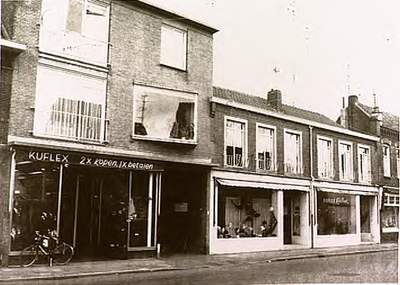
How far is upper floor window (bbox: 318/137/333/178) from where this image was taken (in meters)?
17.9

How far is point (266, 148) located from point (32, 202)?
28.5 feet

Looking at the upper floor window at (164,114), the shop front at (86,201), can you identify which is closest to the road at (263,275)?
the shop front at (86,201)

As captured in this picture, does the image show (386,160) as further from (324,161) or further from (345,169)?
(324,161)

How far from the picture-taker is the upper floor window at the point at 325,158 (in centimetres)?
1786

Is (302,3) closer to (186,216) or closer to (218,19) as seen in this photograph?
(218,19)

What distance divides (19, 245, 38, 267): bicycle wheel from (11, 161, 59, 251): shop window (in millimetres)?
111

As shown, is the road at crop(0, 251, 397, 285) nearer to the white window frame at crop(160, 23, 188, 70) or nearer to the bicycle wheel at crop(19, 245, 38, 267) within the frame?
the bicycle wheel at crop(19, 245, 38, 267)

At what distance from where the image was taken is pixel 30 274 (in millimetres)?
9367

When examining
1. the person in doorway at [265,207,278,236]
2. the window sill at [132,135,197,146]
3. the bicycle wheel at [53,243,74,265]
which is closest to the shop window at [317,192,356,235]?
the person in doorway at [265,207,278,236]

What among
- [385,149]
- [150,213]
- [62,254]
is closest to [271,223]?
[385,149]

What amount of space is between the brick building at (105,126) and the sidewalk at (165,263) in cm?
69

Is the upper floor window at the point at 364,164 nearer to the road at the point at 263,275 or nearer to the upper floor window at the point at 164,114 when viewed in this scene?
the road at the point at 263,275

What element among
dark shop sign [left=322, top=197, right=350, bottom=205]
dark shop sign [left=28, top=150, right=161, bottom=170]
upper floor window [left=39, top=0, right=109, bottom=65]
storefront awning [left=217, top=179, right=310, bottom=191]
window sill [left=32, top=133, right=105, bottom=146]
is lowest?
dark shop sign [left=322, top=197, right=350, bottom=205]

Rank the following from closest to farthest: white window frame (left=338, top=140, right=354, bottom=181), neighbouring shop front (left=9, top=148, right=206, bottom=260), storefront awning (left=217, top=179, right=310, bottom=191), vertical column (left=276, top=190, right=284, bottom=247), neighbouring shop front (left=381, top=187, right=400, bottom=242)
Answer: neighbouring shop front (left=9, top=148, right=206, bottom=260) < neighbouring shop front (left=381, top=187, right=400, bottom=242) < storefront awning (left=217, top=179, right=310, bottom=191) < vertical column (left=276, top=190, right=284, bottom=247) < white window frame (left=338, top=140, right=354, bottom=181)
